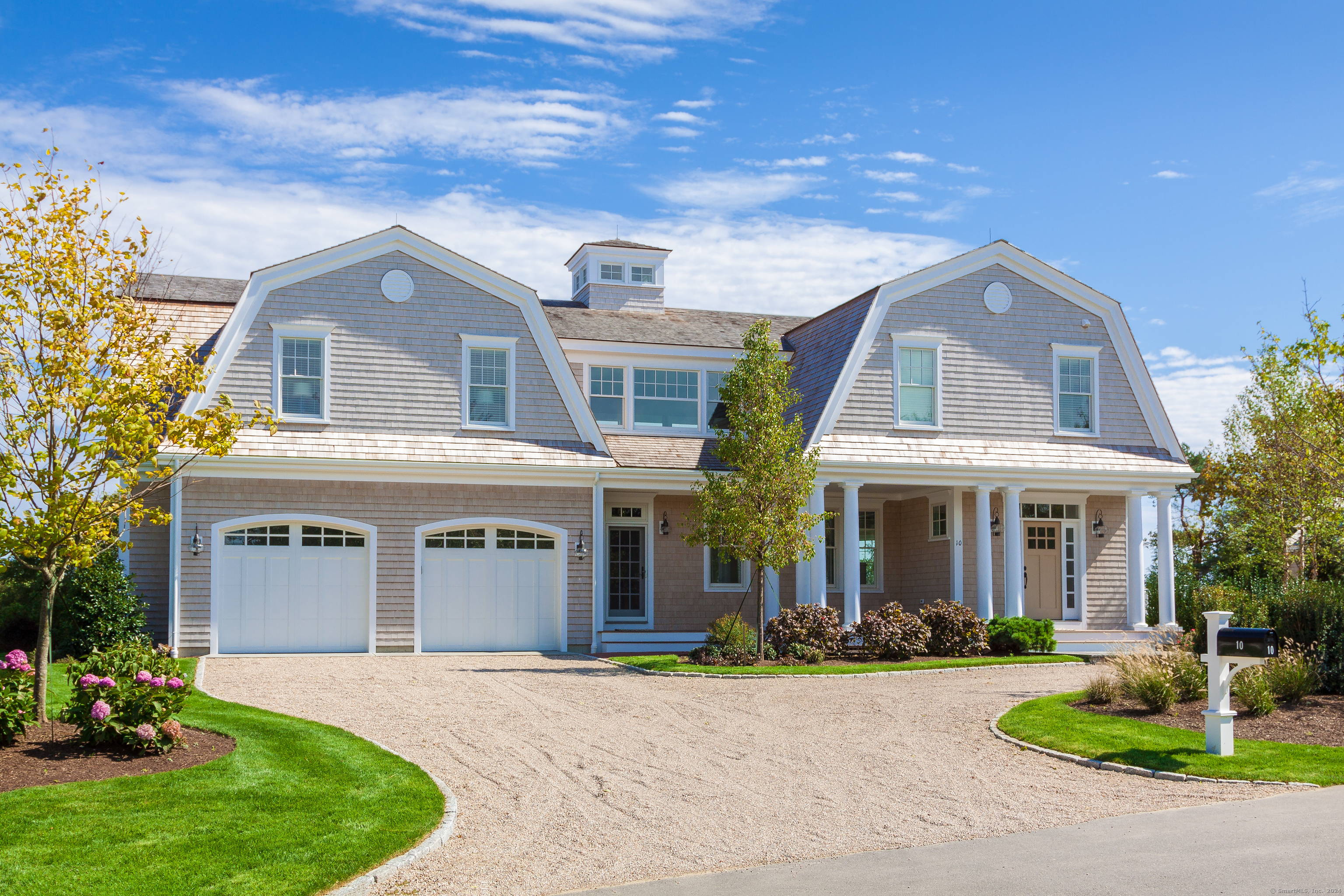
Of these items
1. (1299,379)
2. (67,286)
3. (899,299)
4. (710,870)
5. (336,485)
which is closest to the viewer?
(710,870)

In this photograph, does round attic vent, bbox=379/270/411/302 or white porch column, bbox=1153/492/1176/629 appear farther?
white porch column, bbox=1153/492/1176/629

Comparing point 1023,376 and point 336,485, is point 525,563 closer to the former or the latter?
point 336,485

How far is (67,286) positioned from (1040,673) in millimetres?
13816

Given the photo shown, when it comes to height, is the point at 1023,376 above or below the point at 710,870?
above

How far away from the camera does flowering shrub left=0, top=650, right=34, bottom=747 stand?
951 cm

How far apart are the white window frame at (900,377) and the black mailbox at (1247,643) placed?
11.4 meters

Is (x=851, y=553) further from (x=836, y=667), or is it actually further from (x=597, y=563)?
(x=597, y=563)

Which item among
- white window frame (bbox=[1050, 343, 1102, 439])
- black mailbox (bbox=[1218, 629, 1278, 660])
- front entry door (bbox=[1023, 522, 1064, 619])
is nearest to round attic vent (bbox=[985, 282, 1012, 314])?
white window frame (bbox=[1050, 343, 1102, 439])

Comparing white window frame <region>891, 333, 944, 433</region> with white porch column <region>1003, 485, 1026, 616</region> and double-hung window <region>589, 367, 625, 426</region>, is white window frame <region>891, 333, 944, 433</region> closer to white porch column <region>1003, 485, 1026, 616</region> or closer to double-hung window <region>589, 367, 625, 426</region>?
white porch column <region>1003, 485, 1026, 616</region>

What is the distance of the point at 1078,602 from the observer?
2328 centimetres

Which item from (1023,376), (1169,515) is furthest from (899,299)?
(1169,515)

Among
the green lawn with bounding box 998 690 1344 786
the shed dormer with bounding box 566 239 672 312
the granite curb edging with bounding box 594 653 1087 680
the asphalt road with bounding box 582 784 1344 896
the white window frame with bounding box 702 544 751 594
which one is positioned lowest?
the granite curb edging with bounding box 594 653 1087 680

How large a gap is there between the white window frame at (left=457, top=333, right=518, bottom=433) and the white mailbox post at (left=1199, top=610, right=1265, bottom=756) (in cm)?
1249

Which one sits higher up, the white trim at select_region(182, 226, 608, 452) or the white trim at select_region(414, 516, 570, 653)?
the white trim at select_region(182, 226, 608, 452)
